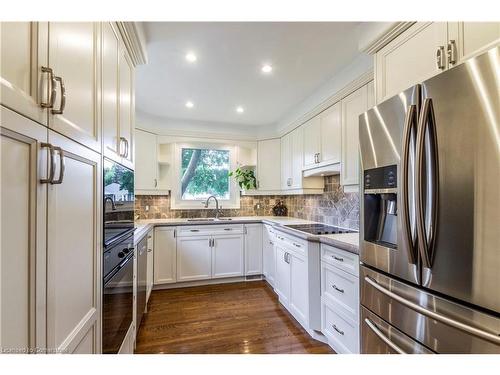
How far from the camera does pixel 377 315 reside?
4.00ft

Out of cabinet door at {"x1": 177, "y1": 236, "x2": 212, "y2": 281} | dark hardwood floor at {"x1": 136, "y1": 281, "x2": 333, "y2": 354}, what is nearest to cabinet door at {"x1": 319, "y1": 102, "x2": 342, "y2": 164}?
dark hardwood floor at {"x1": 136, "y1": 281, "x2": 333, "y2": 354}

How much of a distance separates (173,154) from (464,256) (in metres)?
3.54

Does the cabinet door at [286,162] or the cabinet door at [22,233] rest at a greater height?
the cabinet door at [286,162]

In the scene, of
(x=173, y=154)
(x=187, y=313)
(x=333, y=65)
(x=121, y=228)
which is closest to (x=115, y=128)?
(x=121, y=228)

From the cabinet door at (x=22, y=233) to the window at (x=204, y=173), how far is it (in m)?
3.19

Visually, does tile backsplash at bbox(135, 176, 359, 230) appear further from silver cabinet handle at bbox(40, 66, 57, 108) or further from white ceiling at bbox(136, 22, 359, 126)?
silver cabinet handle at bbox(40, 66, 57, 108)

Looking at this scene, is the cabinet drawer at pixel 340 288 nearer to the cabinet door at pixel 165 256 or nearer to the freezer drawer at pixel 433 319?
the freezer drawer at pixel 433 319

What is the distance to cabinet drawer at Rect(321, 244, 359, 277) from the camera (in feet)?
5.21

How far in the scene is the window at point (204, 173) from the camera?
12.4 feet

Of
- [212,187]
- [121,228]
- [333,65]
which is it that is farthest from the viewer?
[212,187]

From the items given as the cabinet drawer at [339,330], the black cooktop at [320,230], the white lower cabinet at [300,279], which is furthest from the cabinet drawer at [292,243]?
the cabinet drawer at [339,330]

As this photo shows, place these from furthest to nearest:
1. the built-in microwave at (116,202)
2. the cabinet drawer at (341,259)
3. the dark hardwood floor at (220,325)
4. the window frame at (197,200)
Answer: the window frame at (197,200) < the dark hardwood floor at (220,325) < the cabinet drawer at (341,259) < the built-in microwave at (116,202)

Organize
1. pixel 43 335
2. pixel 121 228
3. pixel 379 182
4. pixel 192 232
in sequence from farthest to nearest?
pixel 192 232 < pixel 121 228 < pixel 379 182 < pixel 43 335
